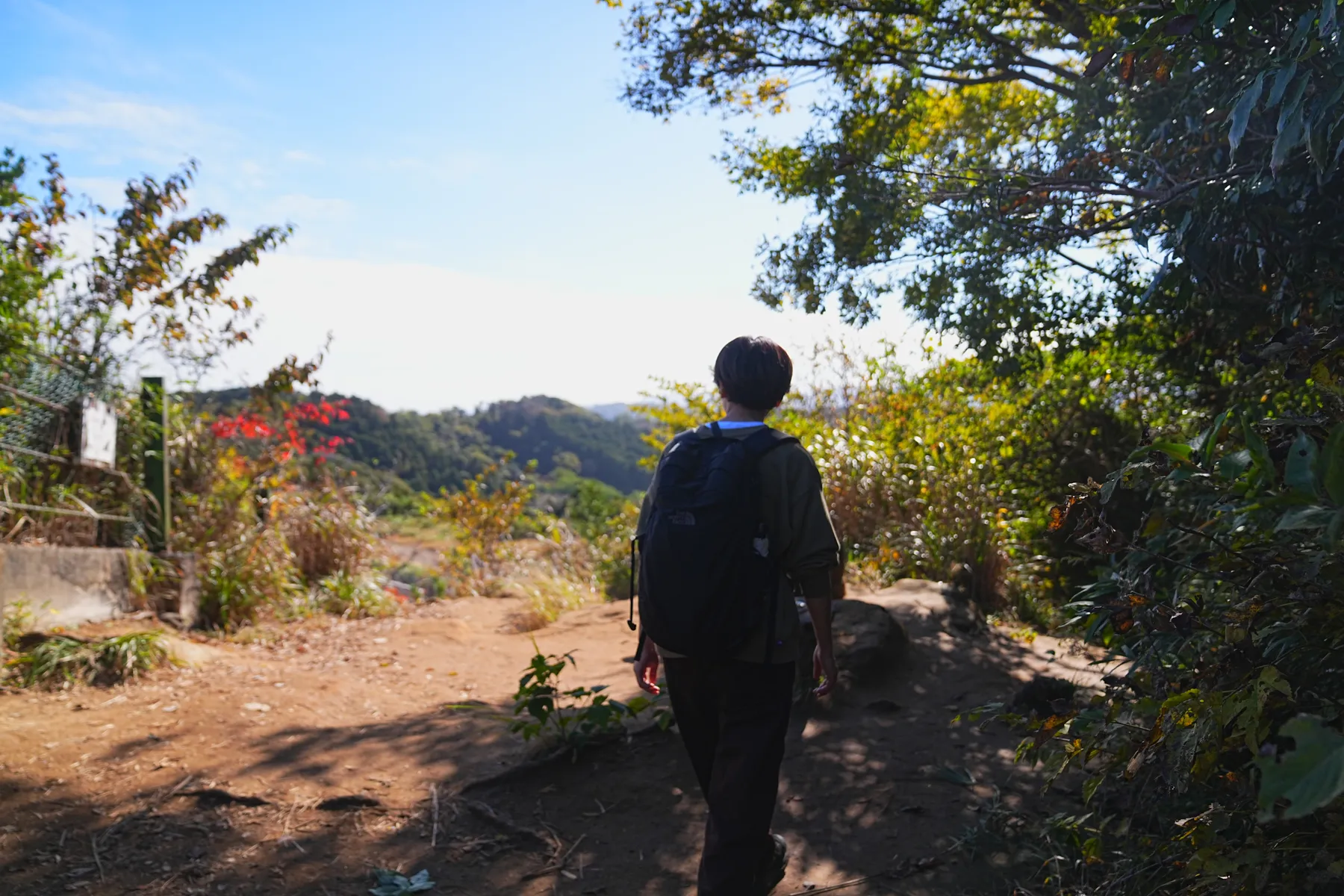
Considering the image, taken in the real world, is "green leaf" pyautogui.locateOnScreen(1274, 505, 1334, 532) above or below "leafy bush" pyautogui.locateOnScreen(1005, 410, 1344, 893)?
above

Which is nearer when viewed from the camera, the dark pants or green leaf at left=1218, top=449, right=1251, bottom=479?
green leaf at left=1218, top=449, right=1251, bottom=479

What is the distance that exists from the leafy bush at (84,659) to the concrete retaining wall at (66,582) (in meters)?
0.33

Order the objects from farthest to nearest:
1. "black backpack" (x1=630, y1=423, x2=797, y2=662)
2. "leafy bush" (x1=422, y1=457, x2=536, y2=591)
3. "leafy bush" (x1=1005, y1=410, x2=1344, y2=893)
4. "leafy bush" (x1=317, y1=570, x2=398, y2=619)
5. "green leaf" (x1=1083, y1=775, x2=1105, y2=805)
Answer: "leafy bush" (x1=422, y1=457, x2=536, y2=591) → "leafy bush" (x1=317, y1=570, x2=398, y2=619) → "black backpack" (x1=630, y1=423, x2=797, y2=662) → "green leaf" (x1=1083, y1=775, x2=1105, y2=805) → "leafy bush" (x1=1005, y1=410, x2=1344, y2=893)

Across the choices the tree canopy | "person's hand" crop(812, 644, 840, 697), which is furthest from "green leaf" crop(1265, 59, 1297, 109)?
"person's hand" crop(812, 644, 840, 697)

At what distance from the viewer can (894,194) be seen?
13.4 ft

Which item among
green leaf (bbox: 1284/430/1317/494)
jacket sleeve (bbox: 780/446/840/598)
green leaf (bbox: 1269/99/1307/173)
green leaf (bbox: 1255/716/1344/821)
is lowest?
green leaf (bbox: 1255/716/1344/821)

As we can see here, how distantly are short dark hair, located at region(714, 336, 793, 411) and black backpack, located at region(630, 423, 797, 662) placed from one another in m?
0.18

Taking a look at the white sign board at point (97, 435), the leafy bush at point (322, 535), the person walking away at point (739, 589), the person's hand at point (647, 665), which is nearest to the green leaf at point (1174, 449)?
the person walking away at point (739, 589)

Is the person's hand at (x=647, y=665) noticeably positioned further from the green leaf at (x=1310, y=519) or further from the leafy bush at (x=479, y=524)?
the leafy bush at (x=479, y=524)

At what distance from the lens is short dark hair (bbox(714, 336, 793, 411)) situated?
273cm

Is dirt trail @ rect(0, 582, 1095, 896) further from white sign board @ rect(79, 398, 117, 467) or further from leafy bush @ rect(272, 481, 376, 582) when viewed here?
leafy bush @ rect(272, 481, 376, 582)

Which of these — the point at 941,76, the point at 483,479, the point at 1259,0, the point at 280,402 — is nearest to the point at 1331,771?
the point at 1259,0

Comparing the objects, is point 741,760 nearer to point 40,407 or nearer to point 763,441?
point 763,441

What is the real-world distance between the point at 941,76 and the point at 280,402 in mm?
6218
